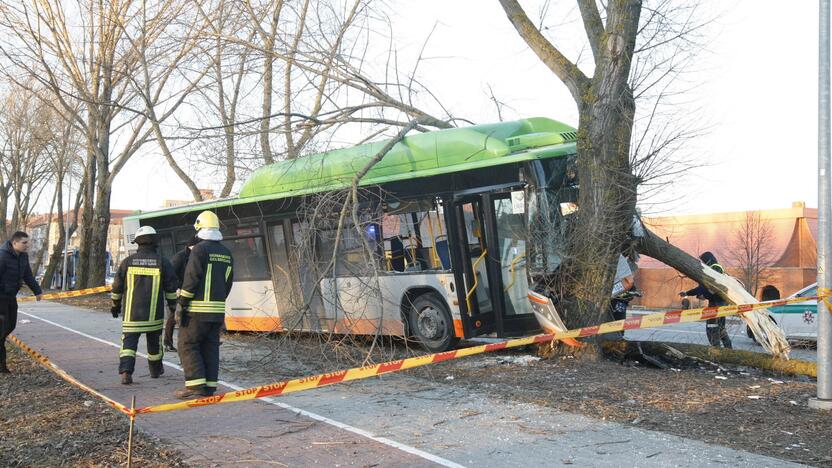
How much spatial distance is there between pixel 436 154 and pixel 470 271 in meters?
1.91

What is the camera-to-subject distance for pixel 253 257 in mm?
13039

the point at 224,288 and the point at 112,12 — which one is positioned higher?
the point at 112,12

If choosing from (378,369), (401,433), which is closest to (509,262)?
(378,369)

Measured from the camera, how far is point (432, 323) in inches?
430

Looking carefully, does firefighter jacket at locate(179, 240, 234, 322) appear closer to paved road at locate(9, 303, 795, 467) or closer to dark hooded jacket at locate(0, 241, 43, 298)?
paved road at locate(9, 303, 795, 467)

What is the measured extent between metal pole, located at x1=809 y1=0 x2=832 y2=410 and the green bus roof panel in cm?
370

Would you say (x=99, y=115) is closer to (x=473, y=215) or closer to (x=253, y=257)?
(x=253, y=257)

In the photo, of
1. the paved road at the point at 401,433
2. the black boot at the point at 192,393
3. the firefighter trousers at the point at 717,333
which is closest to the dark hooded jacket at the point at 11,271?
the paved road at the point at 401,433

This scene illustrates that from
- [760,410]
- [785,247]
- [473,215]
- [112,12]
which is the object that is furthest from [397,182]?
[785,247]

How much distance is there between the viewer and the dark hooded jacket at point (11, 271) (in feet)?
30.6

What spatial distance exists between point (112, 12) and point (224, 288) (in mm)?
12332

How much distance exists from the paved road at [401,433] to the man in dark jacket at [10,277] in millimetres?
1688

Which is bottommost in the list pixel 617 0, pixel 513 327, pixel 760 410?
pixel 760 410

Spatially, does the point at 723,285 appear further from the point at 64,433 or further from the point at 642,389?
the point at 64,433
